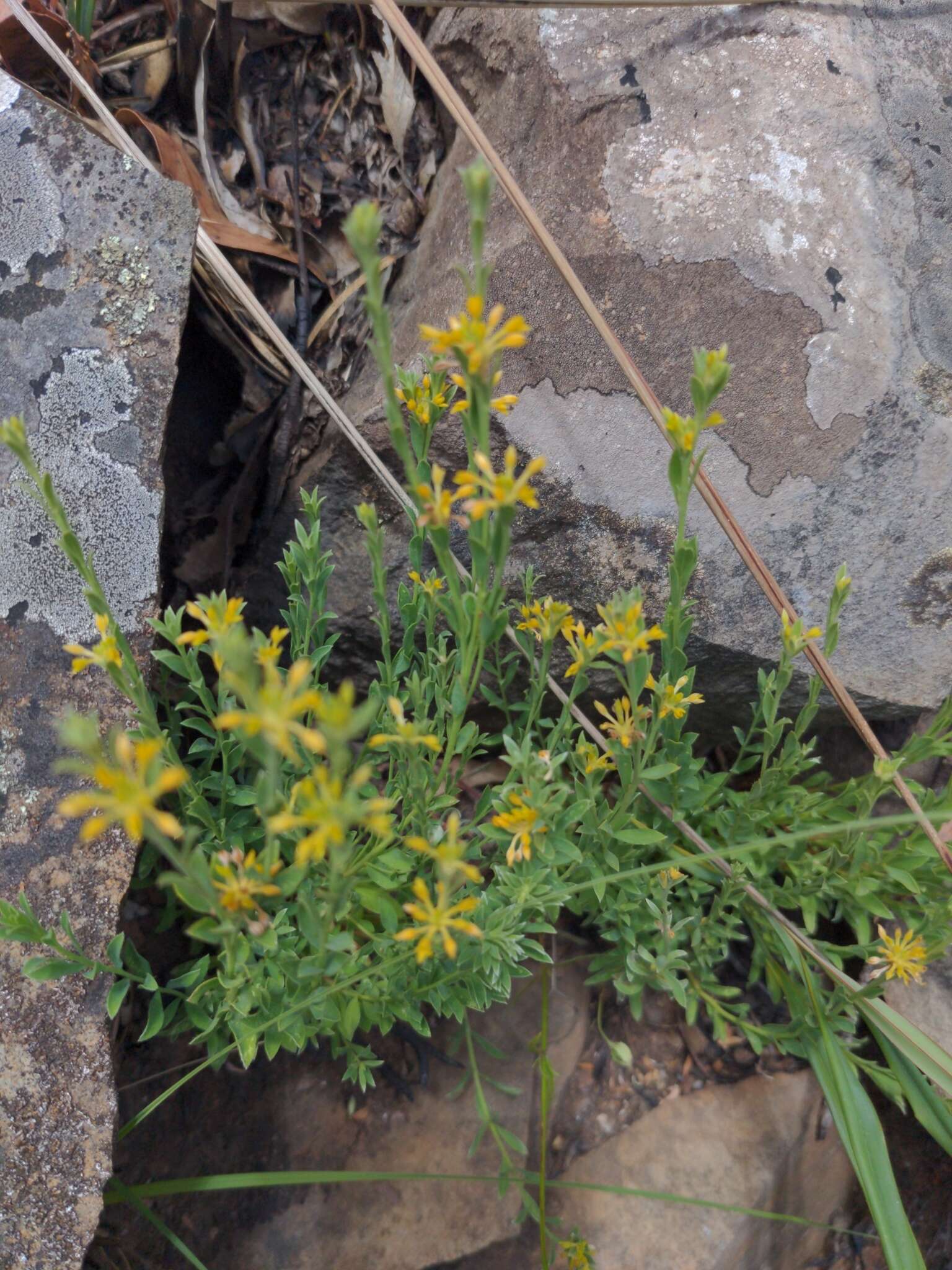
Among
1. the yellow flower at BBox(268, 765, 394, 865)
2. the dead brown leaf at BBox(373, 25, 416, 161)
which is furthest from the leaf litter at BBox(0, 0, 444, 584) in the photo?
the yellow flower at BBox(268, 765, 394, 865)

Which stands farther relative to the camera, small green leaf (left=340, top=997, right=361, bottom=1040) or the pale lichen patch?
the pale lichen patch

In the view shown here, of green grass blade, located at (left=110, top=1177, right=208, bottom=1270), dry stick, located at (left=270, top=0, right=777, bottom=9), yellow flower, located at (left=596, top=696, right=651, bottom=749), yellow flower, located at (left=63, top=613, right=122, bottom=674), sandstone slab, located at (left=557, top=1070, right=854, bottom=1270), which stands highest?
dry stick, located at (left=270, top=0, right=777, bottom=9)

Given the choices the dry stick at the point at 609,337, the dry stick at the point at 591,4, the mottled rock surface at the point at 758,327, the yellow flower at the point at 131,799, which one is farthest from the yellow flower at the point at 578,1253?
the dry stick at the point at 591,4

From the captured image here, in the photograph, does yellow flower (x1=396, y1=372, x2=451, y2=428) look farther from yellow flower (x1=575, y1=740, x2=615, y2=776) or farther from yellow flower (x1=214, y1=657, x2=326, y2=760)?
yellow flower (x1=214, y1=657, x2=326, y2=760)

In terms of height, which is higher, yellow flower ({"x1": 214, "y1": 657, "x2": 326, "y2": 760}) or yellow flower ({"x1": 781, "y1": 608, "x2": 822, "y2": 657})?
yellow flower ({"x1": 214, "y1": 657, "x2": 326, "y2": 760})

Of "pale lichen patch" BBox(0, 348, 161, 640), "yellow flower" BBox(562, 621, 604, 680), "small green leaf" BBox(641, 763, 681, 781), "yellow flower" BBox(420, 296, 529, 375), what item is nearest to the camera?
"yellow flower" BBox(420, 296, 529, 375)

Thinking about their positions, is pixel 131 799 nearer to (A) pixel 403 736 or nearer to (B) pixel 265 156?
(A) pixel 403 736

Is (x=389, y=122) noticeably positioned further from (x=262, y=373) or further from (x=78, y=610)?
(x=78, y=610)

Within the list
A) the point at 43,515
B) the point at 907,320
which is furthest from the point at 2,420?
the point at 907,320

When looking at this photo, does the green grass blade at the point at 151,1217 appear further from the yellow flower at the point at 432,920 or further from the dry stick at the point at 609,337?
the dry stick at the point at 609,337

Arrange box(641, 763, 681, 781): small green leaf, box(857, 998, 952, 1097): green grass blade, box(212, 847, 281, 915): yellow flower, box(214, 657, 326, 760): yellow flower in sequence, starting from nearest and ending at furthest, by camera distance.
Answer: box(214, 657, 326, 760): yellow flower < box(212, 847, 281, 915): yellow flower < box(641, 763, 681, 781): small green leaf < box(857, 998, 952, 1097): green grass blade
